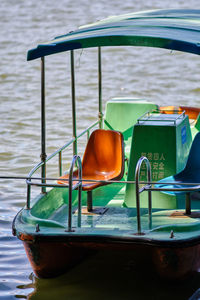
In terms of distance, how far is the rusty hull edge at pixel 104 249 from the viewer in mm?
5492

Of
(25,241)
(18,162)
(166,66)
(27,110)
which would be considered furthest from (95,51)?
(25,241)

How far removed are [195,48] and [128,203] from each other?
1.85 m

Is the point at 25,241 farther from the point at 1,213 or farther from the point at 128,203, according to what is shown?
the point at 1,213

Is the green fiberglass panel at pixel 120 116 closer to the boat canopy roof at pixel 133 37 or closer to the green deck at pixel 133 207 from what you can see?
the green deck at pixel 133 207

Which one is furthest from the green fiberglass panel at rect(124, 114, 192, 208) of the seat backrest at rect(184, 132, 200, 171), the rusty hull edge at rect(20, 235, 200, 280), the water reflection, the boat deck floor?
the rusty hull edge at rect(20, 235, 200, 280)

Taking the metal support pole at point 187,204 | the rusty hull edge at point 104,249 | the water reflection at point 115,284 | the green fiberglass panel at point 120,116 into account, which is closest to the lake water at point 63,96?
the water reflection at point 115,284

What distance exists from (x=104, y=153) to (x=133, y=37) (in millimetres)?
1800

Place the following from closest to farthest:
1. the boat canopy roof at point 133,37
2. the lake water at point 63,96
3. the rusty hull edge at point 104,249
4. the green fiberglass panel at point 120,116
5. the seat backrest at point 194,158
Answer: the rusty hull edge at point 104,249
the boat canopy roof at point 133,37
the lake water at point 63,96
the seat backrest at point 194,158
the green fiberglass panel at point 120,116

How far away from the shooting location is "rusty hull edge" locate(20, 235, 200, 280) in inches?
216

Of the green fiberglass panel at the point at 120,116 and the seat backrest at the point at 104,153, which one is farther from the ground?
the green fiberglass panel at the point at 120,116

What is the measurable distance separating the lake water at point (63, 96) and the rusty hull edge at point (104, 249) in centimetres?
29

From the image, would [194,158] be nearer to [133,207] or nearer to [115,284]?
[133,207]

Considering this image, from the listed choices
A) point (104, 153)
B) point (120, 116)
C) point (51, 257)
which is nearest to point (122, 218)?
point (51, 257)

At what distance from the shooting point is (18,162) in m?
10.9
